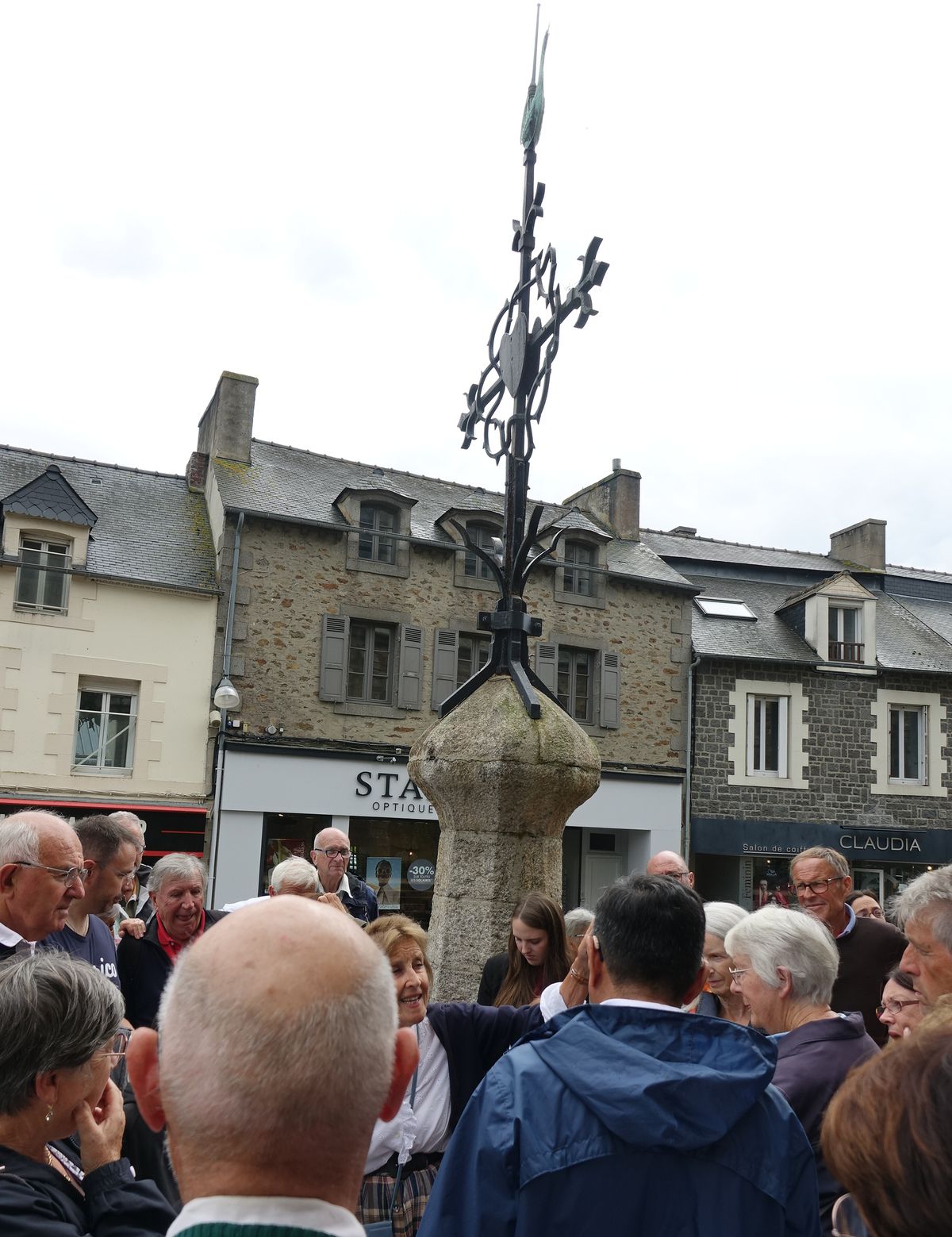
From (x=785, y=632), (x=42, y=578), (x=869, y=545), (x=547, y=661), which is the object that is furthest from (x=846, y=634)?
(x=42, y=578)

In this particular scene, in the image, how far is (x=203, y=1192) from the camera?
1.13 m

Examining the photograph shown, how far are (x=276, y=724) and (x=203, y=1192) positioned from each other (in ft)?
51.4

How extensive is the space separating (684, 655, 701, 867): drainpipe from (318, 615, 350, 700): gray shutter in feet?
21.7

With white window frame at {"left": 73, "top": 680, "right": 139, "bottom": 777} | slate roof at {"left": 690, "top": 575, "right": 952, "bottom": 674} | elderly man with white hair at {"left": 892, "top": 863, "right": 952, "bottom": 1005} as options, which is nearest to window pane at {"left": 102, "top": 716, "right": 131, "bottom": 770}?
white window frame at {"left": 73, "top": 680, "right": 139, "bottom": 777}

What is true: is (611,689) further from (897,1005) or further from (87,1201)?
(87,1201)

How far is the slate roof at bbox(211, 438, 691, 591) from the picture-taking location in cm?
1726

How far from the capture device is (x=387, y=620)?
17625 millimetres

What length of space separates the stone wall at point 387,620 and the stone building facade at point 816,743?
83 cm

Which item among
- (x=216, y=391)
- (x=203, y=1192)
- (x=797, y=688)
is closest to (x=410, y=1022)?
(x=203, y=1192)

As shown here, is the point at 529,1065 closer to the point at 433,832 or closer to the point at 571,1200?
the point at 571,1200

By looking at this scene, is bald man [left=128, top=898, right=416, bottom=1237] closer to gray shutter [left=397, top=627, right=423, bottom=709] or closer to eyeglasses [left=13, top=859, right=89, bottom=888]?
eyeglasses [left=13, top=859, right=89, bottom=888]

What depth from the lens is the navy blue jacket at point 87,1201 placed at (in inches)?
70.0

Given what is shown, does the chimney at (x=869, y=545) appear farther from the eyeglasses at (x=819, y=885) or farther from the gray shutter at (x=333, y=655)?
the eyeglasses at (x=819, y=885)

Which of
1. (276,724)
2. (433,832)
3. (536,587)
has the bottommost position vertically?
(433,832)
